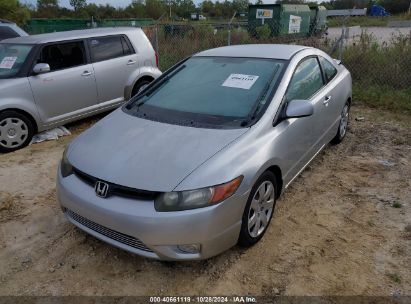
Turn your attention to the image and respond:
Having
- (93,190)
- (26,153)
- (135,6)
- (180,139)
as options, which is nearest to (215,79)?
(180,139)

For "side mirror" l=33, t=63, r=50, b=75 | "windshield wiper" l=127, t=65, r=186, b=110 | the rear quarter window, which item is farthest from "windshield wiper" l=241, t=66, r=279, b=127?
the rear quarter window

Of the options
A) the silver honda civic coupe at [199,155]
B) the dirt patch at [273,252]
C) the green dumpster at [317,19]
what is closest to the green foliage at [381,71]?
the dirt patch at [273,252]

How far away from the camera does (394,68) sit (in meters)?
7.88

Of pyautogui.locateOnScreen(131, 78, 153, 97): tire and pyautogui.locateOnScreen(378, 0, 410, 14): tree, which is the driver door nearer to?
pyautogui.locateOnScreen(131, 78, 153, 97): tire

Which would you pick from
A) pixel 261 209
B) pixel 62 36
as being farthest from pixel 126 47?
pixel 261 209

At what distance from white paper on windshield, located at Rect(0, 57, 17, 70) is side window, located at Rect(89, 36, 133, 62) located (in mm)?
1188

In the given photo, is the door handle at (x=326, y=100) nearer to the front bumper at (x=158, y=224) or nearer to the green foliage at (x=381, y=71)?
the front bumper at (x=158, y=224)

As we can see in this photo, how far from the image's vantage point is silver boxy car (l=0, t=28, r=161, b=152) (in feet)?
17.2

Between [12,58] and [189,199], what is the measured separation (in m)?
4.47

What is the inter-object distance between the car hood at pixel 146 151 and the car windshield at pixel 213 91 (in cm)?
22

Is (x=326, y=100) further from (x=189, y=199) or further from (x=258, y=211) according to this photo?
(x=189, y=199)

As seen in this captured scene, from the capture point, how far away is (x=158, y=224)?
94.0 inches

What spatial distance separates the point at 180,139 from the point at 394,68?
269 inches

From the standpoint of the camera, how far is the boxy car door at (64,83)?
5.43m
